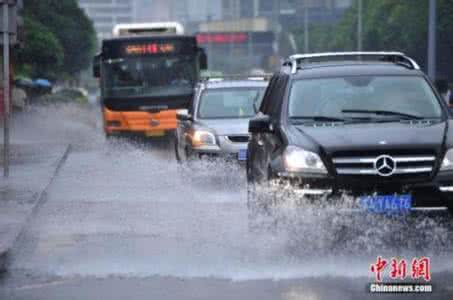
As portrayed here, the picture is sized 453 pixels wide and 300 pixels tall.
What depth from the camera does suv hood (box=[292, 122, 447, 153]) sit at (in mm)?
12109

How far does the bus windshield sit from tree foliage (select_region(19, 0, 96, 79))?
74.4ft

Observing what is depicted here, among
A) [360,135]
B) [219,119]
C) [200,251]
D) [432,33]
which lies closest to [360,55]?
[360,135]

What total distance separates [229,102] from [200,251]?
11.0 metres

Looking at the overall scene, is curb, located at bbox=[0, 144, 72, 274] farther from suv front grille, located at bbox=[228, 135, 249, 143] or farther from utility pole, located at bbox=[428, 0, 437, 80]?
utility pole, located at bbox=[428, 0, 437, 80]

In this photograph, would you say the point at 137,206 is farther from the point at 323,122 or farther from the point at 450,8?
the point at 450,8

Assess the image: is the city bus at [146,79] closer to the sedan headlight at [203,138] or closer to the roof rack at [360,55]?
the sedan headlight at [203,138]

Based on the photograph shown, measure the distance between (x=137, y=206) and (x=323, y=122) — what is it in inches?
167

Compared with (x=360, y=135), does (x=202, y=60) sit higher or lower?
lower

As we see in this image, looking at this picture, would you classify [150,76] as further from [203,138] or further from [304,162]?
[304,162]

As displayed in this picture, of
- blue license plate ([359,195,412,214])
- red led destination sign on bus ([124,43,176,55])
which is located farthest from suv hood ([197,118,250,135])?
red led destination sign on bus ([124,43,176,55])


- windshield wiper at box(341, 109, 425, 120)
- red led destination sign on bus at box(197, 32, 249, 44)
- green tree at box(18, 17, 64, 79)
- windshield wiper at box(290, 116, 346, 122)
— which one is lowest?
red led destination sign on bus at box(197, 32, 249, 44)

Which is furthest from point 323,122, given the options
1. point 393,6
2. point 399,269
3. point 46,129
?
point 393,6

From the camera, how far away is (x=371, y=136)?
1228 centimetres

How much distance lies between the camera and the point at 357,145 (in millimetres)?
12094
